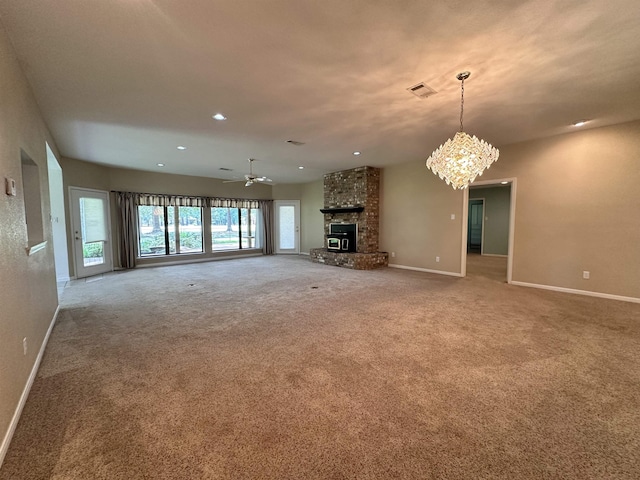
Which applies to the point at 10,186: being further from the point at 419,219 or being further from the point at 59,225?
the point at 419,219

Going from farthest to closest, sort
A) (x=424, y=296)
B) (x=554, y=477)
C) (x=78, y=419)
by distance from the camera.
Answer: (x=424, y=296)
(x=78, y=419)
(x=554, y=477)

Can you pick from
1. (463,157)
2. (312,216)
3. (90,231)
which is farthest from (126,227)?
(463,157)

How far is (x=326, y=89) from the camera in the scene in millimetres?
3023

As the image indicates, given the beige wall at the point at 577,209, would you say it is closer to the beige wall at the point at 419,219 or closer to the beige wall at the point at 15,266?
the beige wall at the point at 419,219

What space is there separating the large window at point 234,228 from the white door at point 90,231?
2.86 m

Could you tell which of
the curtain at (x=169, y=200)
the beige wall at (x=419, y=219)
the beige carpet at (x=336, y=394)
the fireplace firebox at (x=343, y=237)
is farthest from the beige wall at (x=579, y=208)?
the curtain at (x=169, y=200)

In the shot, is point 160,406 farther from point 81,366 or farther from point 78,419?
point 81,366

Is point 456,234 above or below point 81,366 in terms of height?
above

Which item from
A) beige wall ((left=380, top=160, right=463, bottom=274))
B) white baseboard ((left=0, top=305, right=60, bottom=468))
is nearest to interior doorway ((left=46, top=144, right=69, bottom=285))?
white baseboard ((left=0, top=305, right=60, bottom=468))

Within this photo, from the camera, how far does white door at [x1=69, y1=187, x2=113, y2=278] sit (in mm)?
6246

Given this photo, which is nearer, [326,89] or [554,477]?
[554,477]

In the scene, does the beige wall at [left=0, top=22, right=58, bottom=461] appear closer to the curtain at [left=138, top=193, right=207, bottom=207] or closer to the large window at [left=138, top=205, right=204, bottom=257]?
the curtain at [left=138, top=193, right=207, bottom=207]

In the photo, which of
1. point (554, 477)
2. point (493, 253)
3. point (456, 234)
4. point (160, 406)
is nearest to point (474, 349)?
point (554, 477)

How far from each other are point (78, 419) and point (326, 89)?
11.4ft
